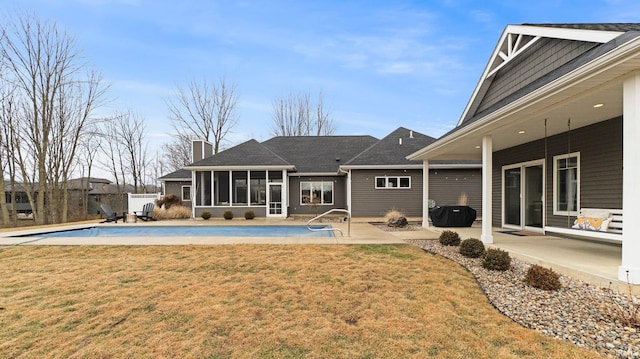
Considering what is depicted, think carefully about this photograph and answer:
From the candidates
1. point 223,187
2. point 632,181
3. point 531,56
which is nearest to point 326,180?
point 223,187

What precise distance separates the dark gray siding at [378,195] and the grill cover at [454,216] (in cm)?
493

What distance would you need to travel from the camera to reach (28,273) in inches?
223

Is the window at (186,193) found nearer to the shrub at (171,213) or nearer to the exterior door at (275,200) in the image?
the shrub at (171,213)

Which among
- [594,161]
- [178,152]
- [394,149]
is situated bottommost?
[594,161]

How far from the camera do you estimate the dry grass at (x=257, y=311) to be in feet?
9.82

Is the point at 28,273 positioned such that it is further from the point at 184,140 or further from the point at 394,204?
the point at 184,140

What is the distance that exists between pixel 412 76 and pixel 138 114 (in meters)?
24.1

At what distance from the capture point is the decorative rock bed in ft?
9.92

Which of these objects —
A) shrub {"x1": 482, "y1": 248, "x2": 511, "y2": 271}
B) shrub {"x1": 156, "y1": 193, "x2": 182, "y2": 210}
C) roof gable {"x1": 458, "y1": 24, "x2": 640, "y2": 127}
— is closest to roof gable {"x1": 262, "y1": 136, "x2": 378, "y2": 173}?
shrub {"x1": 156, "y1": 193, "x2": 182, "y2": 210}

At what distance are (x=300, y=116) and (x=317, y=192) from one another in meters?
13.8

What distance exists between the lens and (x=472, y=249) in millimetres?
6449

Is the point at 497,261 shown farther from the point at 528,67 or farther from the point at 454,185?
the point at 454,185

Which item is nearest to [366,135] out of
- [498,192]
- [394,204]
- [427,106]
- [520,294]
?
[427,106]

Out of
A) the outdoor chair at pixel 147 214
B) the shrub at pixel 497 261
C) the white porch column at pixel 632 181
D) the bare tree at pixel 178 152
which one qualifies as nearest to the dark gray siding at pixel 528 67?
the white porch column at pixel 632 181
